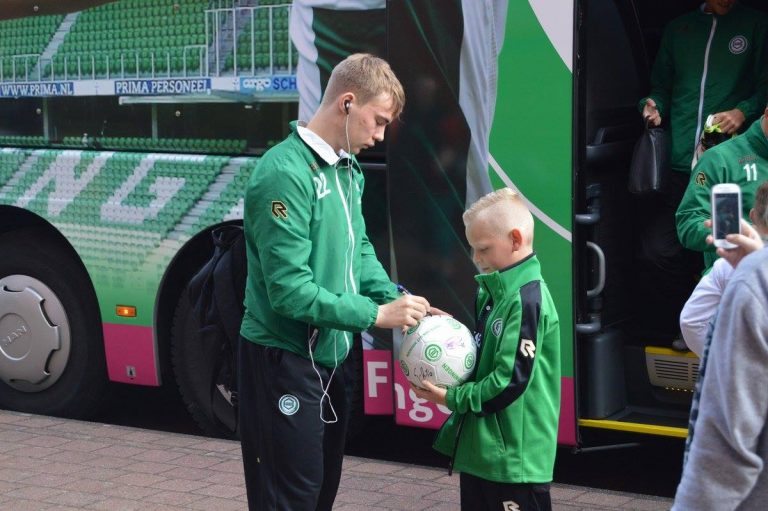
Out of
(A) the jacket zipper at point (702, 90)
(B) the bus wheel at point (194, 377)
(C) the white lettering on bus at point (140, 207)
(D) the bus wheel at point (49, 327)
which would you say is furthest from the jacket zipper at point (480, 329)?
(D) the bus wheel at point (49, 327)

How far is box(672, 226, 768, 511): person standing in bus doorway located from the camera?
247 centimetres

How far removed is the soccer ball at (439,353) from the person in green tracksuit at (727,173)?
1.66 m

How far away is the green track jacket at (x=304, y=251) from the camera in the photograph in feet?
12.4

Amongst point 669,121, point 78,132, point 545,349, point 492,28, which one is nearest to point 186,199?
point 78,132

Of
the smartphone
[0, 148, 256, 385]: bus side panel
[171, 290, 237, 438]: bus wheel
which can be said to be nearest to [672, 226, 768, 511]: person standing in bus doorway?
the smartphone

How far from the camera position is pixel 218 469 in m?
6.16

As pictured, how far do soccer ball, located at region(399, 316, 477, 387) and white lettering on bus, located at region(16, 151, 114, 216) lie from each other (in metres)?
3.25

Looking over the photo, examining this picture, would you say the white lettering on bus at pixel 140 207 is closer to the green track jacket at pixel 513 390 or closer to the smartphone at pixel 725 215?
the green track jacket at pixel 513 390

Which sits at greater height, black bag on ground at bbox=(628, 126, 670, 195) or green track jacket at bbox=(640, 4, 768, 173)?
green track jacket at bbox=(640, 4, 768, 173)

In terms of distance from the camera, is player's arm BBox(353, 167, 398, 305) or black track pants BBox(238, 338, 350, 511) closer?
black track pants BBox(238, 338, 350, 511)

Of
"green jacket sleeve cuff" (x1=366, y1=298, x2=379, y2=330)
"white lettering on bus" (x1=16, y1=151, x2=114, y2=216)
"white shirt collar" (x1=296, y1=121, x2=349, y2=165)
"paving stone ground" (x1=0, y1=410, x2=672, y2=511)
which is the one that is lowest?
"paving stone ground" (x1=0, y1=410, x2=672, y2=511)

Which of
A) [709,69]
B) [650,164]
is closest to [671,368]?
[650,164]

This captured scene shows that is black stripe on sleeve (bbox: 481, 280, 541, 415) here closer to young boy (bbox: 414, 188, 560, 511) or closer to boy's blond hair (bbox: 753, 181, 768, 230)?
young boy (bbox: 414, 188, 560, 511)

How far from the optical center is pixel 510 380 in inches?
147
